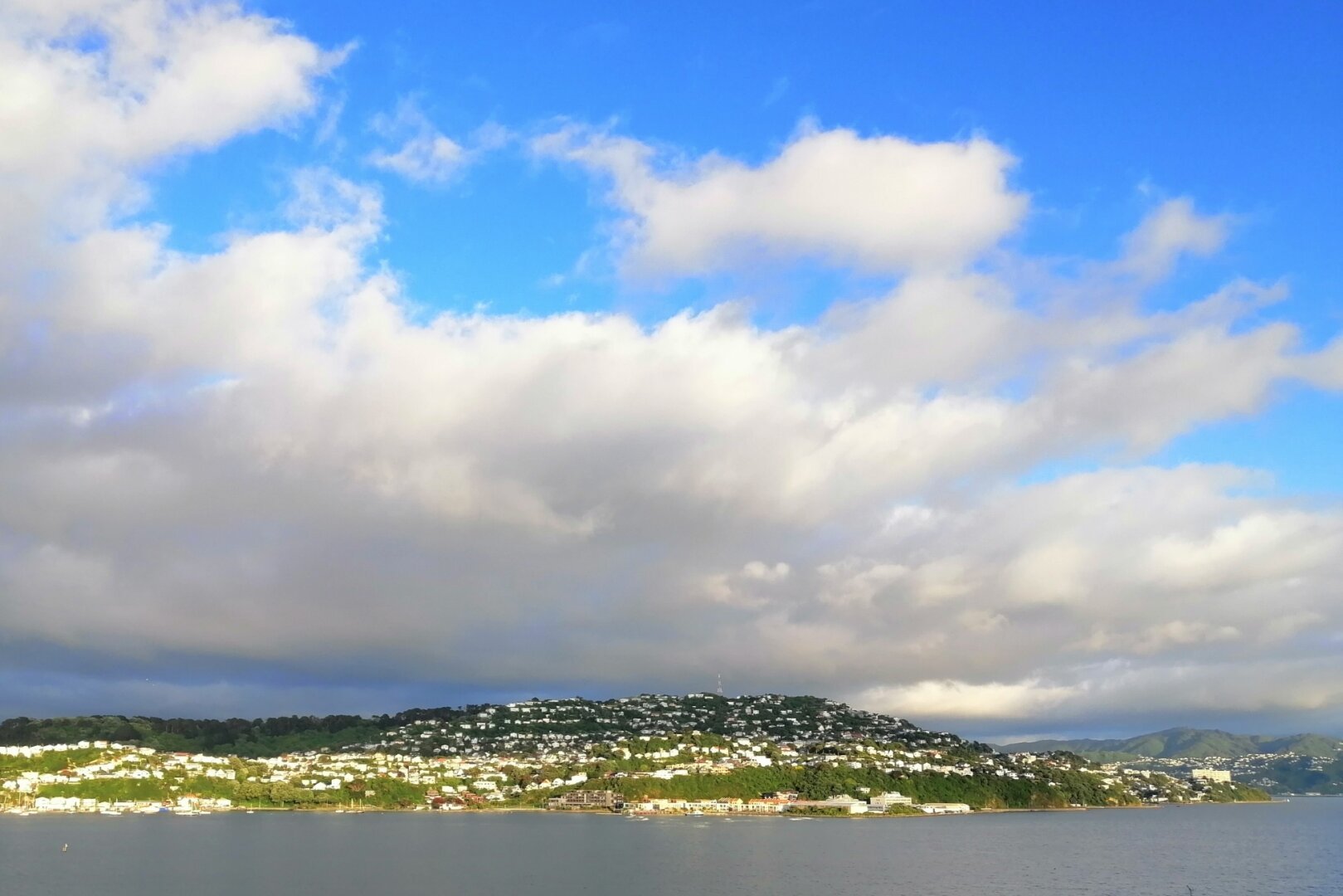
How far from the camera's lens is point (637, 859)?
120m

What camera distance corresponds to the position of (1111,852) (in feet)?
461

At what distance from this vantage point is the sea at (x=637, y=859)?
98.9 metres

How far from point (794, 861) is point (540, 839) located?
4005 centimetres

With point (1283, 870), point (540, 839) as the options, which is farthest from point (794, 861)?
point (1283, 870)

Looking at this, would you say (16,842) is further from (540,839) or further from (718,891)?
(718,891)

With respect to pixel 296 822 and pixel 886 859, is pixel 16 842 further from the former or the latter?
pixel 886 859

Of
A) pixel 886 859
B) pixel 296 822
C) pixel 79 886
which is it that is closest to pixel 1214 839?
pixel 886 859

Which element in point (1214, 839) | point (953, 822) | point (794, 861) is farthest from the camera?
point (953, 822)

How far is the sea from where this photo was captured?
9888 centimetres

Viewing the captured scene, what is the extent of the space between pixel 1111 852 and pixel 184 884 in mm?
114173

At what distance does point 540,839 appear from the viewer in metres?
142

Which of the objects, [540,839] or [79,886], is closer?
[79,886]

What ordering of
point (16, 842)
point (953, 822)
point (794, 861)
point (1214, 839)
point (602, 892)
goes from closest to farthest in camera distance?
point (602, 892) < point (794, 861) < point (16, 842) < point (1214, 839) < point (953, 822)

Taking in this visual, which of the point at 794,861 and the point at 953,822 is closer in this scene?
the point at 794,861
